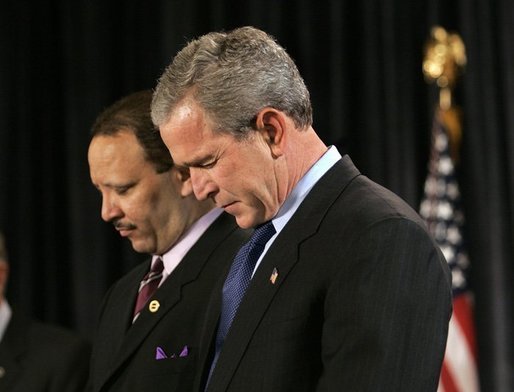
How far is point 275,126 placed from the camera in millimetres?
1926

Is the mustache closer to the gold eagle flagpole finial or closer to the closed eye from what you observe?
the closed eye

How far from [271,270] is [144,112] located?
90 centimetres

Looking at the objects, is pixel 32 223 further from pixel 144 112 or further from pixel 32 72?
pixel 144 112

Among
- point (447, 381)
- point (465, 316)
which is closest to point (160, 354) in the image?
point (447, 381)

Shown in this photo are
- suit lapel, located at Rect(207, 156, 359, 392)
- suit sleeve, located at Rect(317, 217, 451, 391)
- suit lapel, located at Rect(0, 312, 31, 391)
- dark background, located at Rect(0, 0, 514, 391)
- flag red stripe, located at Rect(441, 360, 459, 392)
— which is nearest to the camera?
suit sleeve, located at Rect(317, 217, 451, 391)

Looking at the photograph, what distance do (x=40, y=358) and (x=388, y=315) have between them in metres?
2.20

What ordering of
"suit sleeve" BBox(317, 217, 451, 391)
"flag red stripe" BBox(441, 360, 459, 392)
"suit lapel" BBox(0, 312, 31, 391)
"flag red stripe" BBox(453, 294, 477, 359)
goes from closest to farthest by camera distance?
"suit sleeve" BBox(317, 217, 451, 391) → "suit lapel" BBox(0, 312, 31, 391) → "flag red stripe" BBox(441, 360, 459, 392) → "flag red stripe" BBox(453, 294, 477, 359)

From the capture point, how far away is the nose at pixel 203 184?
1.97 meters

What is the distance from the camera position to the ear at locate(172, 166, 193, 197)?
2648mm

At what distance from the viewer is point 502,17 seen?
4703 millimetres

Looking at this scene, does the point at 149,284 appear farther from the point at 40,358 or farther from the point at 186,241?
the point at 40,358

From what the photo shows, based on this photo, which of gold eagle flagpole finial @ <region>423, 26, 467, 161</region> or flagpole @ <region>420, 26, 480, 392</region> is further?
gold eagle flagpole finial @ <region>423, 26, 467, 161</region>

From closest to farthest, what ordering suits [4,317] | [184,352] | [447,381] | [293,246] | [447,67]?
[293,246] → [184,352] → [4,317] → [447,381] → [447,67]

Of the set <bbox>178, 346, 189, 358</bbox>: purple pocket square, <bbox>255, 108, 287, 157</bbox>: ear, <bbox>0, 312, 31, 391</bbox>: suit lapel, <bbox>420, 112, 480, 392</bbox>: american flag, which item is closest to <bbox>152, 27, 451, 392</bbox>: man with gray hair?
<bbox>255, 108, 287, 157</bbox>: ear
